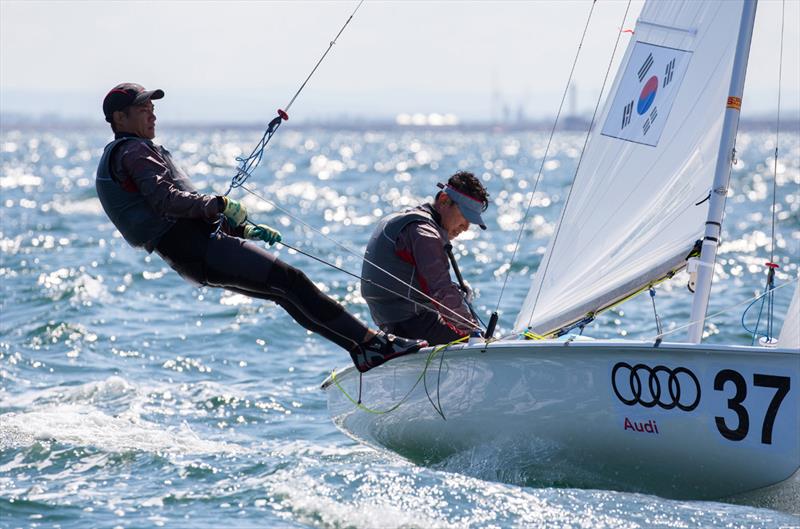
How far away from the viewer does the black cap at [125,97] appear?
4348 millimetres

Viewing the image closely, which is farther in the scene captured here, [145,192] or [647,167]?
[647,167]

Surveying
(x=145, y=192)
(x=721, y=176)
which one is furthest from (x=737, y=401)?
(x=145, y=192)

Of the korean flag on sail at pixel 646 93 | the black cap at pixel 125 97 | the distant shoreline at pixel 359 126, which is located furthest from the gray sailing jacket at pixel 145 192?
the distant shoreline at pixel 359 126

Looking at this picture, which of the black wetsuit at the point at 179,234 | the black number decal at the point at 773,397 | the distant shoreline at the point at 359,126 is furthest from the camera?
the distant shoreline at the point at 359,126

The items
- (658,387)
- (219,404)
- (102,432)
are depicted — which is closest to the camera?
(658,387)

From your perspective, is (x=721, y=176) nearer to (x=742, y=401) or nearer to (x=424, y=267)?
(x=742, y=401)

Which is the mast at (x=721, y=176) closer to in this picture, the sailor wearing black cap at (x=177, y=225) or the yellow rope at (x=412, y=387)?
the yellow rope at (x=412, y=387)

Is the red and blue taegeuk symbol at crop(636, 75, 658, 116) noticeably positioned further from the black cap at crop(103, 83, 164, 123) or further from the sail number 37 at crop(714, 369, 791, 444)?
the black cap at crop(103, 83, 164, 123)

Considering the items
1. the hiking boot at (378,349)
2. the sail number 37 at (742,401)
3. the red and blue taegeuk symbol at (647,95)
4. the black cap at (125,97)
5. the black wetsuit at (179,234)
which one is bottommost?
the sail number 37 at (742,401)

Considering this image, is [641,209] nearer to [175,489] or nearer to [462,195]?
[462,195]

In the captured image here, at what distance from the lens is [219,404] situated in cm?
594

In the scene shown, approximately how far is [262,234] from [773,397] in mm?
1849

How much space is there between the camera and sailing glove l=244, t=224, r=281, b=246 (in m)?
4.34

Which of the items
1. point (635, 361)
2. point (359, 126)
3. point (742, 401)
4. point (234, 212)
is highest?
point (359, 126)
